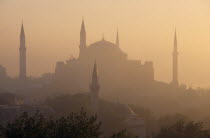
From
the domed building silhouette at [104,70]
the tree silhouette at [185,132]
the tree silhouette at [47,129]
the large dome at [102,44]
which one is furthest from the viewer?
the large dome at [102,44]

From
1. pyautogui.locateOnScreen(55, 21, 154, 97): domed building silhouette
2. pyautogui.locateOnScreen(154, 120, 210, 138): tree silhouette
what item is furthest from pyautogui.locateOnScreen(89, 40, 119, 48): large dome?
pyautogui.locateOnScreen(154, 120, 210, 138): tree silhouette

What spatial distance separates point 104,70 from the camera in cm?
5525

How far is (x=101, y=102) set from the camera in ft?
123

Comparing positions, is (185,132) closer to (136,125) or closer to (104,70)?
(136,125)

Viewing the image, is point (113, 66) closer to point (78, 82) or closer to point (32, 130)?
point (78, 82)

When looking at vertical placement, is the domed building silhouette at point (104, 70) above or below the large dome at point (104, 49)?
below

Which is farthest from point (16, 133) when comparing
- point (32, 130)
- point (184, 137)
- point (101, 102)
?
point (101, 102)

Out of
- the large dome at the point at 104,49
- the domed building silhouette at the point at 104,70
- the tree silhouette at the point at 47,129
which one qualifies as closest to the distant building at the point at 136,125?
the tree silhouette at the point at 47,129

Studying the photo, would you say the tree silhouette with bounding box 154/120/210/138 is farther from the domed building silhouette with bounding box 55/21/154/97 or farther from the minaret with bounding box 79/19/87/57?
the minaret with bounding box 79/19/87/57

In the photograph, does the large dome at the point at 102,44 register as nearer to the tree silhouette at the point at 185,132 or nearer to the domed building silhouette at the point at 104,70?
the domed building silhouette at the point at 104,70

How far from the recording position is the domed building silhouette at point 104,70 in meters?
54.8

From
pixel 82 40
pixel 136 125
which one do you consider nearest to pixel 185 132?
pixel 136 125

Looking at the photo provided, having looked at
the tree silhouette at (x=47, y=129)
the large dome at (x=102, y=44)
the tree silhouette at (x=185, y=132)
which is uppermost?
the large dome at (x=102, y=44)

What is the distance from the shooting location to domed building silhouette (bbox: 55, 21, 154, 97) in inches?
2156
